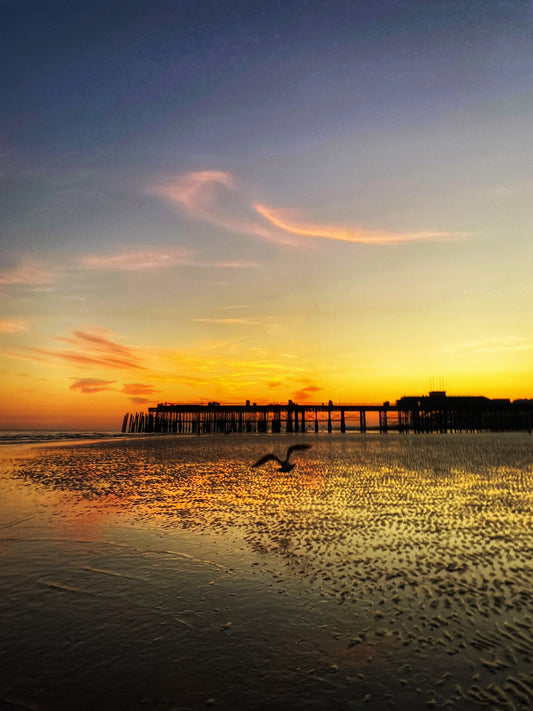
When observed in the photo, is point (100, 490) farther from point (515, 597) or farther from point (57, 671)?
point (515, 597)

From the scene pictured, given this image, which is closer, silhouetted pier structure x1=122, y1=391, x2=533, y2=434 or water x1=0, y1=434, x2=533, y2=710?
water x1=0, y1=434, x2=533, y2=710

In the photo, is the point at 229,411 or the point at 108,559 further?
the point at 229,411

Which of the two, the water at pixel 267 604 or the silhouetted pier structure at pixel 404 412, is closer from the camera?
the water at pixel 267 604

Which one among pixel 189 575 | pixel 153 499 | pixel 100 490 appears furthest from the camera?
pixel 100 490

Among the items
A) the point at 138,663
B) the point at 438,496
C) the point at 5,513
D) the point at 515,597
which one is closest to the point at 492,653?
the point at 515,597

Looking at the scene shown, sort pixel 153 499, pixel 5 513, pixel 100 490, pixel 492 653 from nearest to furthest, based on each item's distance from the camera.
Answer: pixel 492 653, pixel 5 513, pixel 153 499, pixel 100 490

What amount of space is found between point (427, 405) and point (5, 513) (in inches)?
4069

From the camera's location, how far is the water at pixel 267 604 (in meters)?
4.59

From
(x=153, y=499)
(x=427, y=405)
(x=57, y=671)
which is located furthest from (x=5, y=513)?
(x=427, y=405)

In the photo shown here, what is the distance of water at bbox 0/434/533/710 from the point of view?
15.1 feet

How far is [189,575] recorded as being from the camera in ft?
26.1

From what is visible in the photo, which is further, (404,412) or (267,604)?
(404,412)

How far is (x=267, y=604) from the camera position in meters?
6.75

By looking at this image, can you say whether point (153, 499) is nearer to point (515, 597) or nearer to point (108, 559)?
point (108, 559)
